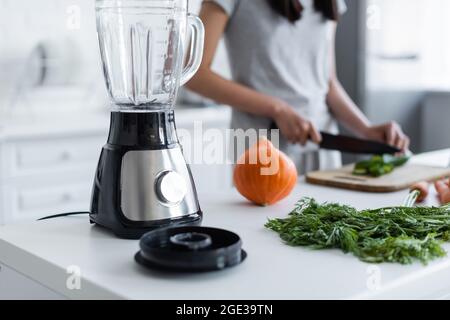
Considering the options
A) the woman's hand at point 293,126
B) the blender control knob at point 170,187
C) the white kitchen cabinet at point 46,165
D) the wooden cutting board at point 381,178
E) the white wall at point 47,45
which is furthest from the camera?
the white wall at point 47,45

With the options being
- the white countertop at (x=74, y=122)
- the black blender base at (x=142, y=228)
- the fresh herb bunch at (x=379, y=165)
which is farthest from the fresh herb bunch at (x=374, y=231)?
the white countertop at (x=74, y=122)

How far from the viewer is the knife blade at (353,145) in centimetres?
142

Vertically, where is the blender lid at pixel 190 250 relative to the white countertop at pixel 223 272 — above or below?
above

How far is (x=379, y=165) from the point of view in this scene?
136cm

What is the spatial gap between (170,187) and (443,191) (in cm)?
53

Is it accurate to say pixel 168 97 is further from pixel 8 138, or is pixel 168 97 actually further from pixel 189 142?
pixel 189 142

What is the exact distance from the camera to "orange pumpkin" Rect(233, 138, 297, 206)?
1.07 m

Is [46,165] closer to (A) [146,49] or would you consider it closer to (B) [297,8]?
(B) [297,8]

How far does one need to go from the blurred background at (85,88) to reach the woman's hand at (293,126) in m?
1.09

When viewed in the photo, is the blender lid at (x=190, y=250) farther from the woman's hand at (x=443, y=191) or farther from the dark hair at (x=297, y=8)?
the dark hair at (x=297, y=8)

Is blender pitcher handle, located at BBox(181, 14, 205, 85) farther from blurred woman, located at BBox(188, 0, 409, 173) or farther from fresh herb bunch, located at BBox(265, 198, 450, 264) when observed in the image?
blurred woman, located at BBox(188, 0, 409, 173)

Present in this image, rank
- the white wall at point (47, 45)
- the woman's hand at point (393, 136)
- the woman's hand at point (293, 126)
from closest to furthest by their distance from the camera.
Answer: the woman's hand at point (293, 126)
the woman's hand at point (393, 136)
the white wall at point (47, 45)

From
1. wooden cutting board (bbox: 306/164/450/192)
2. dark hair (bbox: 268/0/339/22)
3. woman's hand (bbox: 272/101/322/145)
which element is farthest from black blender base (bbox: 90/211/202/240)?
dark hair (bbox: 268/0/339/22)
